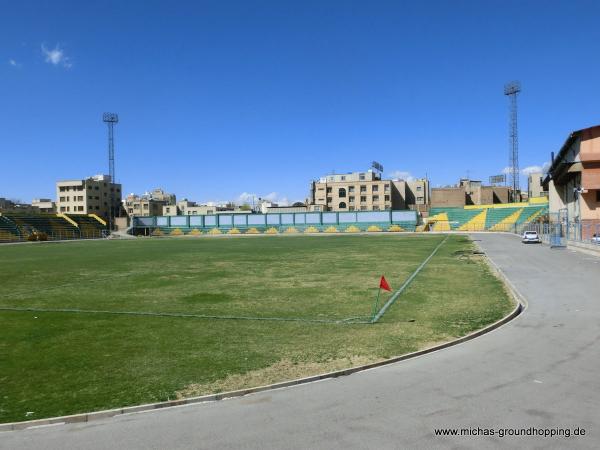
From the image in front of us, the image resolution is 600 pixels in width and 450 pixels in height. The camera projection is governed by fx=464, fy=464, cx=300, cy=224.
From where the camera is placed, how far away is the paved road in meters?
5.86

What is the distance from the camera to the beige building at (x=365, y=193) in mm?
135125

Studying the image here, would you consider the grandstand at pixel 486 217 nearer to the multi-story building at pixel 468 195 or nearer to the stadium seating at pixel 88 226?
the multi-story building at pixel 468 195

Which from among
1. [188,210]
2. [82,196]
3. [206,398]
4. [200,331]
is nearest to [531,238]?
[200,331]

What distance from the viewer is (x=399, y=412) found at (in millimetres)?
6605

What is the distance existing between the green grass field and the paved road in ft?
2.79

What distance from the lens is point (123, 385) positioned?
26.6 ft

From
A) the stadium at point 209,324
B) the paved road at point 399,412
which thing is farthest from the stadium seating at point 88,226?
the paved road at point 399,412

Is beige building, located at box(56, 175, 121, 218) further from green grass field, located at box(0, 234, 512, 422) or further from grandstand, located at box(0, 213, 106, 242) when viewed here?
green grass field, located at box(0, 234, 512, 422)

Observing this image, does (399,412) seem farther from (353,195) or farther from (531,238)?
(353,195)

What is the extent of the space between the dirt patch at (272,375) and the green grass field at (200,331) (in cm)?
4

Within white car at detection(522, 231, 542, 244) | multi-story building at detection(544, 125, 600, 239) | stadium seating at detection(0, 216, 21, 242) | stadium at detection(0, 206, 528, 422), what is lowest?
stadium at detection(0, 206, 528, 422)

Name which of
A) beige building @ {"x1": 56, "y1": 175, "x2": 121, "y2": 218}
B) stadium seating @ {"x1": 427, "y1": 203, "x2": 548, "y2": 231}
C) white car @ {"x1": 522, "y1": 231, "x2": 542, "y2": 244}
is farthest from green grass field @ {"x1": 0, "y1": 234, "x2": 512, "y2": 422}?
beige building @ {"x1": 56, "y1": 175, "x2": 121, "y2": 218}

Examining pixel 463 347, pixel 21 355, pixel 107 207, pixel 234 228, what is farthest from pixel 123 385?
pixel 107 207

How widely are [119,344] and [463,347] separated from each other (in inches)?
310
